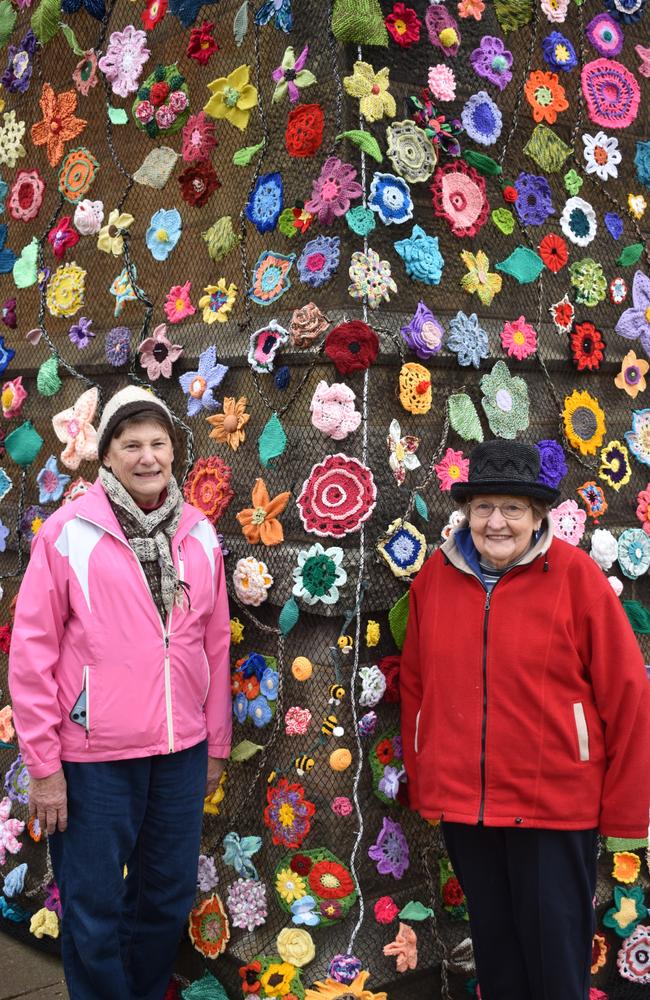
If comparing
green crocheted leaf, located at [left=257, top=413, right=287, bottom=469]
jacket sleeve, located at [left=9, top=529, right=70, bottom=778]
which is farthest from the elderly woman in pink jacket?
green crocheted leaf, located at [left=257, top=413, right=287, bottom=469]

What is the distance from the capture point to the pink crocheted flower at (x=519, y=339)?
3.23 meters

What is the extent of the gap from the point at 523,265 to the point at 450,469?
0.73m

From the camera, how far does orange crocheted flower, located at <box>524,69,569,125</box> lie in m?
3.33

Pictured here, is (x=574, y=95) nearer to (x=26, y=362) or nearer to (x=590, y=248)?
(x=590, y=248)

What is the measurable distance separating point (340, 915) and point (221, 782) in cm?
58

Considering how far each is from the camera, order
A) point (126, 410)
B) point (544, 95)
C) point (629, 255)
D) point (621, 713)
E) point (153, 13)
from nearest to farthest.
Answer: point (621, 713) < point (126, 410) < point (544, 95) < point (153, 13) < point (629, 255)

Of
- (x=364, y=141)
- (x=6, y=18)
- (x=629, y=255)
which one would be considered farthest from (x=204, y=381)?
(x=6, y=18)

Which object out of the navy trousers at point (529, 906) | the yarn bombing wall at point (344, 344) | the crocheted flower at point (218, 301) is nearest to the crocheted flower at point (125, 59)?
the yarn bombing wall at point (344, 344)

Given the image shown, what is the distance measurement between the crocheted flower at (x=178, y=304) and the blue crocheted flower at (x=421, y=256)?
0.77 metres

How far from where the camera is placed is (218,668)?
115 inches

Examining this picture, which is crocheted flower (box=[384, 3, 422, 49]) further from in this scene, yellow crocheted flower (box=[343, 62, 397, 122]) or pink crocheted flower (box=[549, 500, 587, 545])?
pink crocheted flower (box=[549, 500, 587, 545])

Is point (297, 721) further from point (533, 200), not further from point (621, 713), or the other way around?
point (533, 200)

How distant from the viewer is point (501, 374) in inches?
127

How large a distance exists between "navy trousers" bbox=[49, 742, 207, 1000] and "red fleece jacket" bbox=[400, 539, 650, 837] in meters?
0.70
